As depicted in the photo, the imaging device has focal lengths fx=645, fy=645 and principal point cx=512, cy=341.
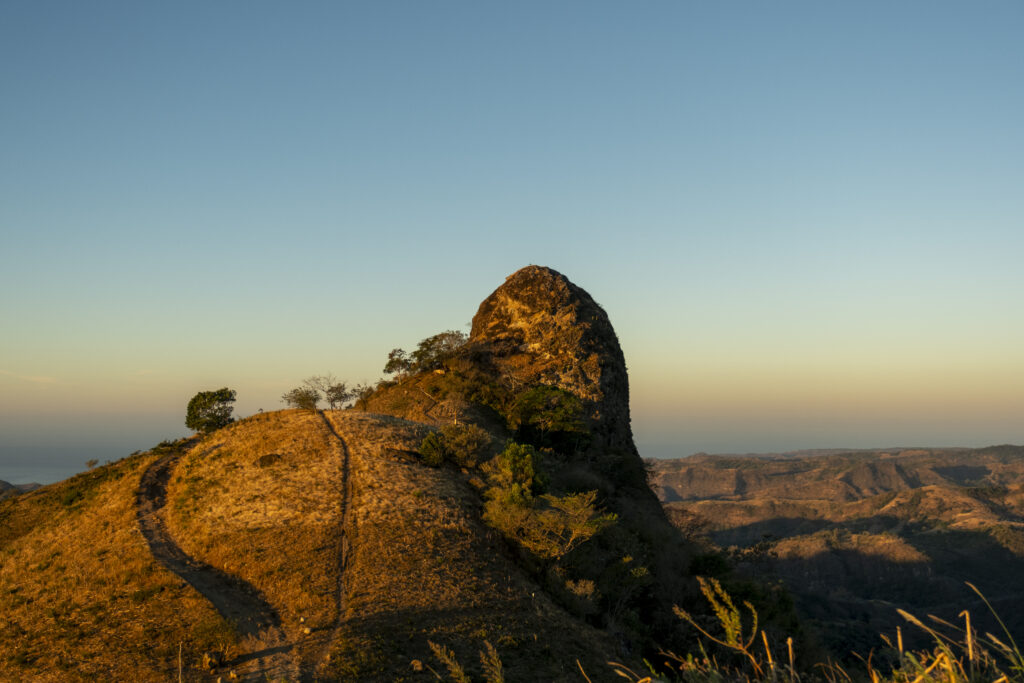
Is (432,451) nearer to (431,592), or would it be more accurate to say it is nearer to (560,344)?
(431,592)

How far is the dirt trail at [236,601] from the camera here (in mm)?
21219

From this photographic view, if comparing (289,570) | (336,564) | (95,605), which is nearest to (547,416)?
(336,564)

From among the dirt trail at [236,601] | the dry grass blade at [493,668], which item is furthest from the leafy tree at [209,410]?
the dry grass blade at [493,668]

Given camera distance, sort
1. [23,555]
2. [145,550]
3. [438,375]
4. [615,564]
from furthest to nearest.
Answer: [438,375] → [615,564] → [23,555] → [145,550]

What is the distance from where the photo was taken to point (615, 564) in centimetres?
3594

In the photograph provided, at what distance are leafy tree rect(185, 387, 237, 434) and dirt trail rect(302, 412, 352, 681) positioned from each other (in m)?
7.05

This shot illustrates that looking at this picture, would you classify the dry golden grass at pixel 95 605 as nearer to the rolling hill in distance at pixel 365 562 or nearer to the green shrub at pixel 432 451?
the rolling hill in distance at pixel 365 562

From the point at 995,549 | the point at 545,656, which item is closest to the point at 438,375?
the point at 545,656

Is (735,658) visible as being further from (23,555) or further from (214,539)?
(23,555)

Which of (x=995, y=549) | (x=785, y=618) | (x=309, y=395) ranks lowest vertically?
(x=995, y=549)

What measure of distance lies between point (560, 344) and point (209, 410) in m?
34.9

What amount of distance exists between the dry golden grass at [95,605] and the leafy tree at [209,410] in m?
8.62

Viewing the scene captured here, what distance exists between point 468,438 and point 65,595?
2274cm

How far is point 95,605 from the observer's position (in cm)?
2506
